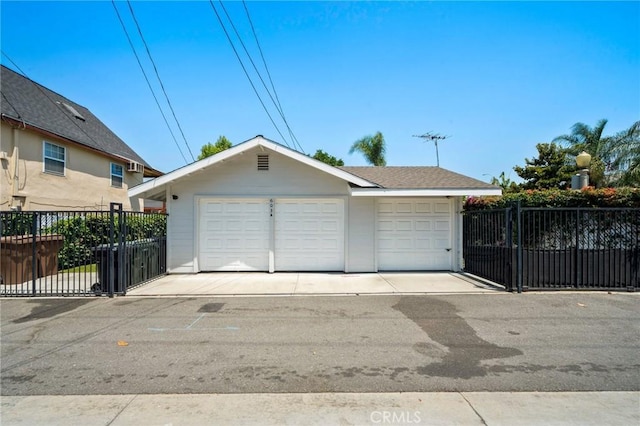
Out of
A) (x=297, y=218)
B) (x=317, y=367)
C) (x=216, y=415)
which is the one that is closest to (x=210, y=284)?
(x=297, y=218)

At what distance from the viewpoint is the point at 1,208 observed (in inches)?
436

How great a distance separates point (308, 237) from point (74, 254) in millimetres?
6470

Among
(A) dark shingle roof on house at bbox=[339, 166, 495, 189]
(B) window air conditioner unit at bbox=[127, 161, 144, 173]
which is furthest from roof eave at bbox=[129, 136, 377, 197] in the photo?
(B) window air conditioner unit at bbox=[127, 161, 144, 173]

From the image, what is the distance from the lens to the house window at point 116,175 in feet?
56.1

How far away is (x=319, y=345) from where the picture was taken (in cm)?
496

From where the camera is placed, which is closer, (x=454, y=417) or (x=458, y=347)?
(x=454, y=417)

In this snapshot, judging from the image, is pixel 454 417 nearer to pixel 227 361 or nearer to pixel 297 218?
pixel 227 361

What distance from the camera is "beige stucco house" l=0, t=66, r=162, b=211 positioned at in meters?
11.5

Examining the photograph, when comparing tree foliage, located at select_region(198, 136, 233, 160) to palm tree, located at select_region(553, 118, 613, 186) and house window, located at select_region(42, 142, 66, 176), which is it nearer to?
house window, located at select_region(42, 142, 66, 176)

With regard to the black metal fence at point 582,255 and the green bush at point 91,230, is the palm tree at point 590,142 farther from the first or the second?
the green bush at point 91,230

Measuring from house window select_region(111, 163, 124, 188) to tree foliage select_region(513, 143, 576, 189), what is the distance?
26905 mm

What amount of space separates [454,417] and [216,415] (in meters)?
2.16

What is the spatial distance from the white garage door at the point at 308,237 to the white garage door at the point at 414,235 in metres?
1.41

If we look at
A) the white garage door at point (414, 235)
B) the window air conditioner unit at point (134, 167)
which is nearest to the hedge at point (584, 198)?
the white garage door at point (414, 235)
